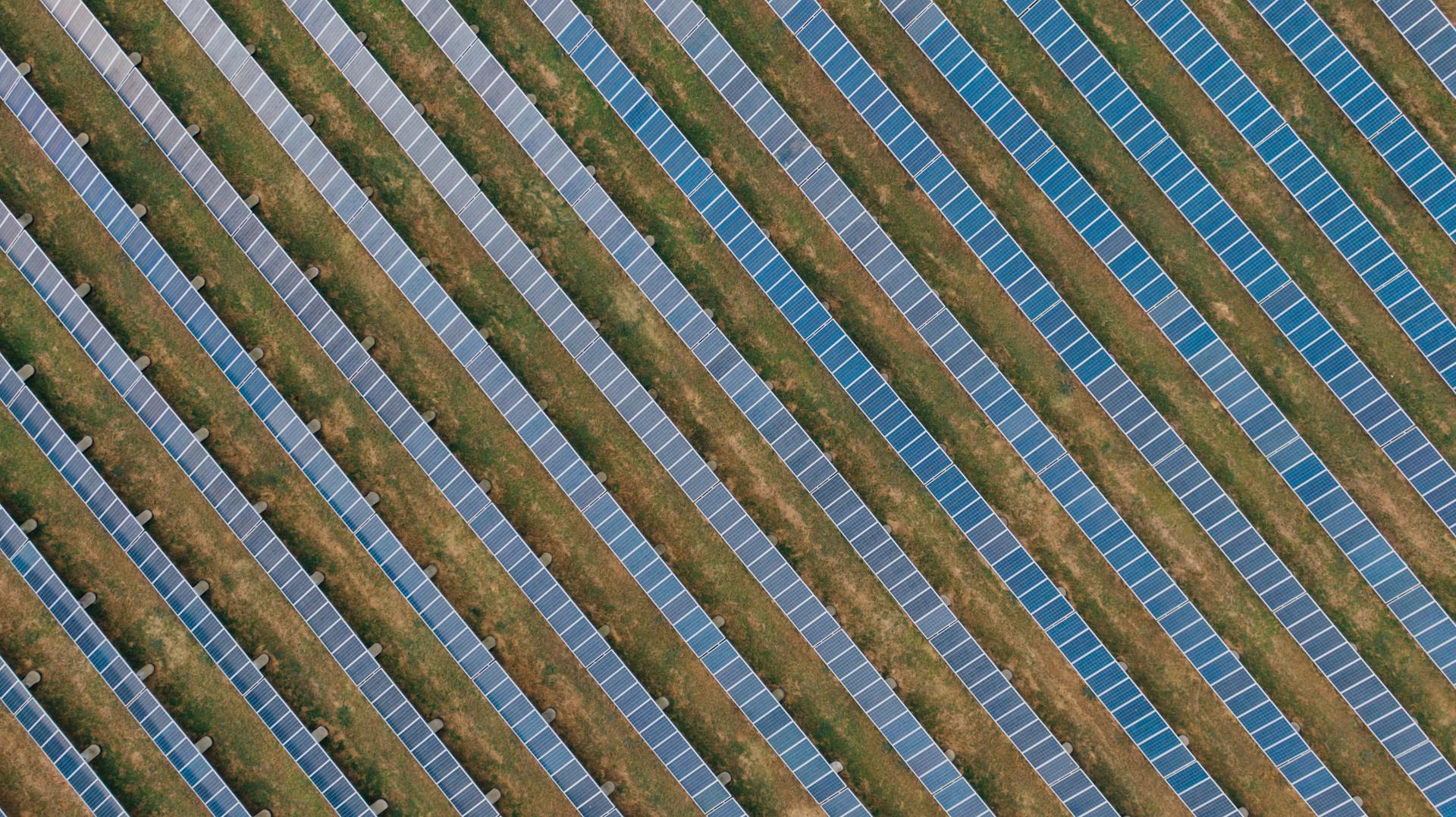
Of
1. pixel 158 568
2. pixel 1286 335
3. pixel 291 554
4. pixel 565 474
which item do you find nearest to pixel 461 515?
pixel 565 474

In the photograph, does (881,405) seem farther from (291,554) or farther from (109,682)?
(109,682)

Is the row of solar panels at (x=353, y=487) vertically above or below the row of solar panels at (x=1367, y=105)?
above

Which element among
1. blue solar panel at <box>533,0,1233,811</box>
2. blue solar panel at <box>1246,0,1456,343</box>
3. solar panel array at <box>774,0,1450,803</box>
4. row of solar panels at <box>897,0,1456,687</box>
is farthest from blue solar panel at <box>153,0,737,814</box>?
blue solar panel at <box>1246,0,1456,343</box>

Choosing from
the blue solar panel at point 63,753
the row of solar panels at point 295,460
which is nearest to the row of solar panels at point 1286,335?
the row of solar panels at point 295,460

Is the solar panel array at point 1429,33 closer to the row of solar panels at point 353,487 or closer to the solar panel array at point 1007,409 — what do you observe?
the solar panel array at point 1007,409

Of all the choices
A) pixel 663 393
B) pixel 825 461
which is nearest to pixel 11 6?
pixel 663 393
